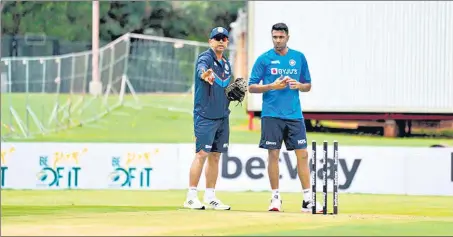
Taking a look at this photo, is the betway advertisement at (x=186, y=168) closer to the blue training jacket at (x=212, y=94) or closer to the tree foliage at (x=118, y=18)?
the blue training jacket at (x=212, y=94)

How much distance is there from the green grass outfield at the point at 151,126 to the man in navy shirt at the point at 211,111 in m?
16.2

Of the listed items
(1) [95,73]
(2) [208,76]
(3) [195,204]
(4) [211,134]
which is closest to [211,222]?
(3) [195,204]

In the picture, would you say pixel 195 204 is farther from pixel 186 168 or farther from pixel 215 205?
pixel 186 168

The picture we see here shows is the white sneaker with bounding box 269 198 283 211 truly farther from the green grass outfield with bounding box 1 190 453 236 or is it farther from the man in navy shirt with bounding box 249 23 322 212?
the green grass outfield with bounding box 1 190 453 236

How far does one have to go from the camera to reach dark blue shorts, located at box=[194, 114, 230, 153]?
13.3 metres

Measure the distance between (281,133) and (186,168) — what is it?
20.4ft

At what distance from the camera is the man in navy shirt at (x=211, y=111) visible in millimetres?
13234

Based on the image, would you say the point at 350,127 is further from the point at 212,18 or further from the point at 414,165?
the point at 414,165

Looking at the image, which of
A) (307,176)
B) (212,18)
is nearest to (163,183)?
(307,176)

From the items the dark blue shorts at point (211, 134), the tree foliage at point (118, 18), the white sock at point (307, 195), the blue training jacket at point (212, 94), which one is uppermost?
the tree foliage at point (118, 18)

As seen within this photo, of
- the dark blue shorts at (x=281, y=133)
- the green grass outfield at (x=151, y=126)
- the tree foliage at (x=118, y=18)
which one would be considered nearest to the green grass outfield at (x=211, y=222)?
the dark blue shorts at (x=281, y=133)

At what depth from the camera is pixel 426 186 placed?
19.1 meters

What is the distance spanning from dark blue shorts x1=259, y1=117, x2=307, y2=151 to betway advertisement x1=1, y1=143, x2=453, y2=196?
5338 mm

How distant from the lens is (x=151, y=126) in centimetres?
3894
